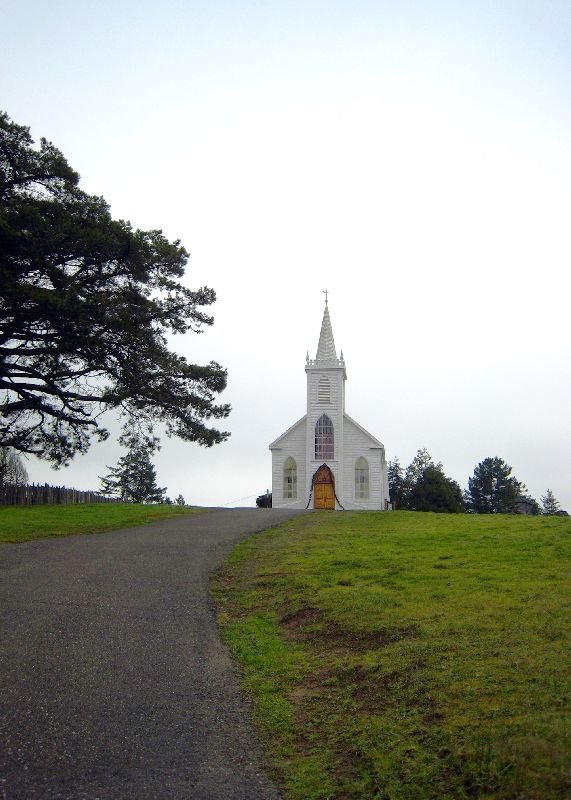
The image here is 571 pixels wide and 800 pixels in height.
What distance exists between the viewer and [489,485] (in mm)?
81562

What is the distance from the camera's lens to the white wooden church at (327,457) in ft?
144

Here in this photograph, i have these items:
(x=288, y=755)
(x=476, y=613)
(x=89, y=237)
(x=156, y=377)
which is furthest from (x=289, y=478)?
(x=288, y=755)

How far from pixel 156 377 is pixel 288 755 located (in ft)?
60.8

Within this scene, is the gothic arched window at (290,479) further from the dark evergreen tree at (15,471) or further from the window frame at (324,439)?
the dark evergreen tree at (15,471)

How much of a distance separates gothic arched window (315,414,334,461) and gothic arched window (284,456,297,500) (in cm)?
165

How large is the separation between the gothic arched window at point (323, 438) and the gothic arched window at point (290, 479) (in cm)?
165

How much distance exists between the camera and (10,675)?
8.60m

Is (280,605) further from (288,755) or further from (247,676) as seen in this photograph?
(288,755)

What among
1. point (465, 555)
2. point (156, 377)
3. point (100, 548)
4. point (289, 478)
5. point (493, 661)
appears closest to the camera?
point (493, 661)

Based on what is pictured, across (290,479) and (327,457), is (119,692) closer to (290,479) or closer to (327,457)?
(327,457)

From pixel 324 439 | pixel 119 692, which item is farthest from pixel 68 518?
pixel 324 439

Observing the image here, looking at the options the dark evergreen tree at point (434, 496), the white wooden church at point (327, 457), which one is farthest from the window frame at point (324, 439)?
the dark evergreen tree at point (434, 496)

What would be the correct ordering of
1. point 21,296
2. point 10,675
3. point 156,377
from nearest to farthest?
point 10,675 → point 21,296 → point 156,377

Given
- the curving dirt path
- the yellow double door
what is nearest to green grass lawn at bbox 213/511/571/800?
the curving dirt path
